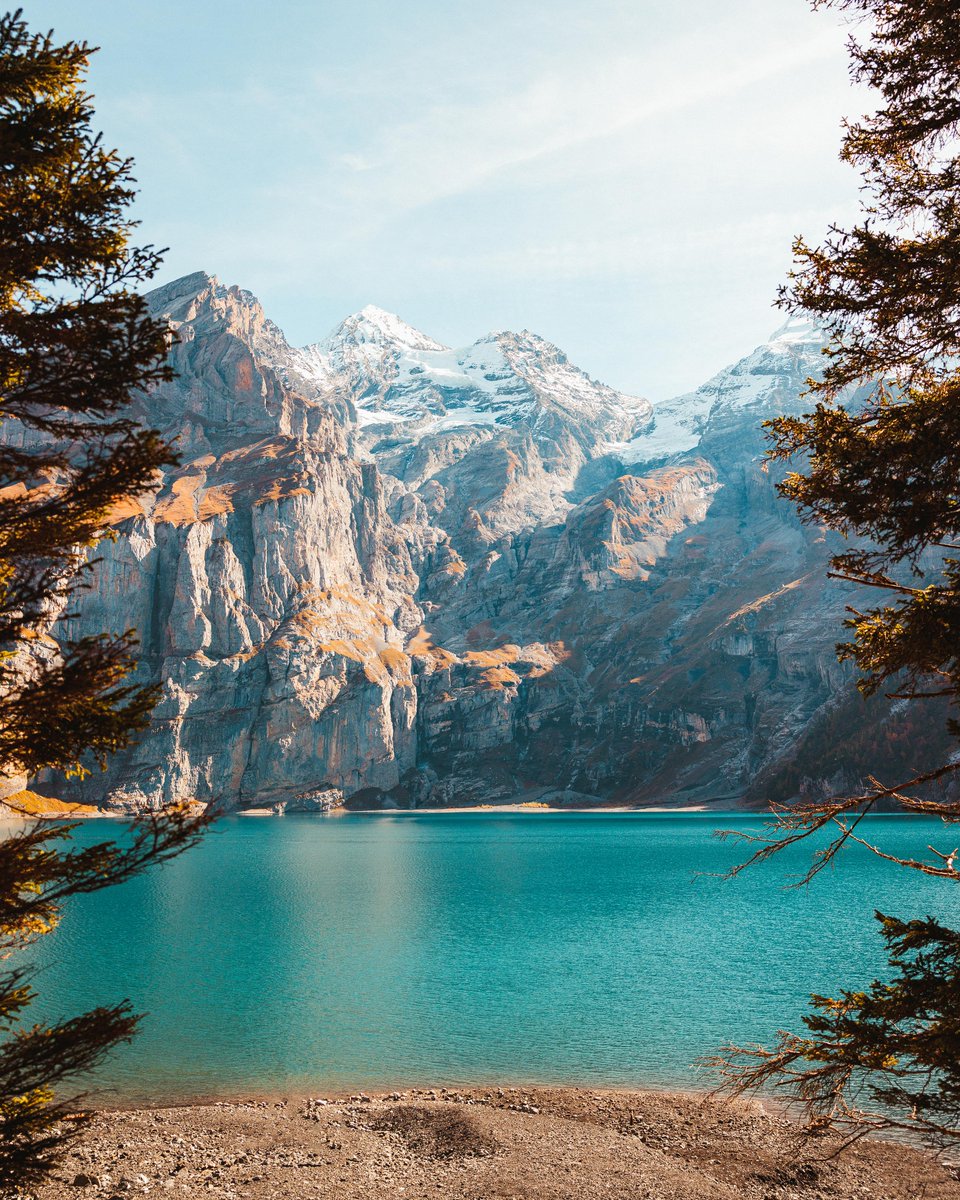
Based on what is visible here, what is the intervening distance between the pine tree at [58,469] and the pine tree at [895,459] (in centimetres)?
859

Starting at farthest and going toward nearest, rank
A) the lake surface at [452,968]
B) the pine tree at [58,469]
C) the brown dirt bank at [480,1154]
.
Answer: the lake surface at [452,968]
the brown dirt bank at [480,1154]
the pine tree at [58,469]

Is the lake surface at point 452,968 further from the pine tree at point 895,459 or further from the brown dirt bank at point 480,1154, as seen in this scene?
the pine tree at point 895,459

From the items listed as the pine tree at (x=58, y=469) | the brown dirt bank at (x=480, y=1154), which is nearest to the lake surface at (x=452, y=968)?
the brown dirt bank at (x=480, y=1154)

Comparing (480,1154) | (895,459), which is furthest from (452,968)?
(895,459)

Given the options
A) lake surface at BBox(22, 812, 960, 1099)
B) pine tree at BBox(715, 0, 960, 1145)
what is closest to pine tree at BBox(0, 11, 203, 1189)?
pine tree at BBox(715, 0, 960, 1145)

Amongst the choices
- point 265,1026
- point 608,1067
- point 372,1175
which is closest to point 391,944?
point 265,1026

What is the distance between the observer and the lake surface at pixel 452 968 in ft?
116

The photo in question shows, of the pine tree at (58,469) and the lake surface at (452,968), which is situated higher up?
the pine tree at (58,469)

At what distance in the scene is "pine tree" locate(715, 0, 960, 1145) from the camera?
10.5m

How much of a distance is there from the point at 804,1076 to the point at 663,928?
60.4m

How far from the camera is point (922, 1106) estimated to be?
1006cm

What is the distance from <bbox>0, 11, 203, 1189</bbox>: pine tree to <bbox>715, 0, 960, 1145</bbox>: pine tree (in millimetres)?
8594

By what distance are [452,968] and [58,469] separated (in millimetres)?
49797

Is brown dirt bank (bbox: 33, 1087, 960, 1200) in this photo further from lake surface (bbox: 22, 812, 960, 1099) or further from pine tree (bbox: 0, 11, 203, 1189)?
pine tree (bbox: 0, 11, 203, 1189)
